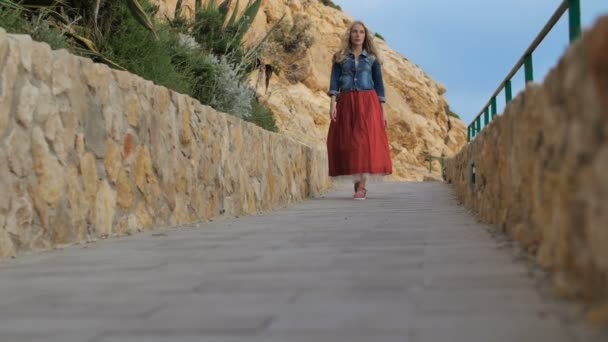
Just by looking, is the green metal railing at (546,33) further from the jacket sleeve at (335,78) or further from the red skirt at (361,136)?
the jacket sleeve at (335,78)

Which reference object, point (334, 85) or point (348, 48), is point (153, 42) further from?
point (348, 48)

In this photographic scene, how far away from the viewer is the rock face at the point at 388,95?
84.8 ft

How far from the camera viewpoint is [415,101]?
111 ft

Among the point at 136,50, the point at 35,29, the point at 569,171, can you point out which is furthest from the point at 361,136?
the point at 569,171

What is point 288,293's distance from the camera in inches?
90.0

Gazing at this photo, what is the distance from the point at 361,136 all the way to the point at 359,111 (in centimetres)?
30

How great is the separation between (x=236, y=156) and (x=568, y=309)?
5.23 metres

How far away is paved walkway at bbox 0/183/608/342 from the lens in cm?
179

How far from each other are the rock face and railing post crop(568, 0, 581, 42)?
1972cm

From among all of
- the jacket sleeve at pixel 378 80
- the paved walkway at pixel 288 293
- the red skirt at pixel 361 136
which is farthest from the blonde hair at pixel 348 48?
the paved walkway at pixel 288 293

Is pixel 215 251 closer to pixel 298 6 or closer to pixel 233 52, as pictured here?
pixel 233 52

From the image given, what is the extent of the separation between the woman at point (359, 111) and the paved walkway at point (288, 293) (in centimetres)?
444

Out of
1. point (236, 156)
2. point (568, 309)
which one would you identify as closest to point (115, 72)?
point (236, 156)

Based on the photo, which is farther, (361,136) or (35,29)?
(361,136)
